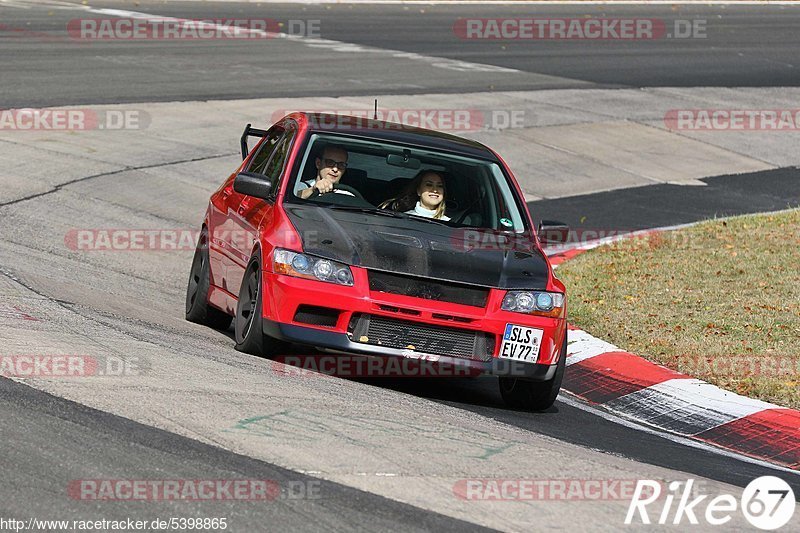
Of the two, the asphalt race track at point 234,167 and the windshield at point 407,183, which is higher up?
the windshield at point 407,183

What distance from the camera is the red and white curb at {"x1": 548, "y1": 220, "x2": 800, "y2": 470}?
324 inches

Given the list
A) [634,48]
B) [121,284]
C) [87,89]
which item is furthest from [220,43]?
[121,284]

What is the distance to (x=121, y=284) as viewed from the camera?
37.6ft

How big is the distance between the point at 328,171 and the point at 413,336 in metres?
1.64

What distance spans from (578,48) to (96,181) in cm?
1742

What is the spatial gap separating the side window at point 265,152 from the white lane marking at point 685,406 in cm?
295

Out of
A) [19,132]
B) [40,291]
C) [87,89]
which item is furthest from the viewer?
[87,89]

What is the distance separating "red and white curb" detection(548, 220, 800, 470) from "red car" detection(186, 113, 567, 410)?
778 mm

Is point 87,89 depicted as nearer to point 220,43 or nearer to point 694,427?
point 220,43

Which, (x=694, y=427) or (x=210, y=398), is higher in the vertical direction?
(x=210, y=398)

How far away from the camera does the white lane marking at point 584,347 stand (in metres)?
10.2

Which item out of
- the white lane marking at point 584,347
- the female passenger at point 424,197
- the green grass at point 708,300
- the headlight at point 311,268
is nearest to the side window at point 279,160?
the female passenger at point 424,197

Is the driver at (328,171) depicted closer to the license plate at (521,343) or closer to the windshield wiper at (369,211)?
the windshield wiper at (369,211)

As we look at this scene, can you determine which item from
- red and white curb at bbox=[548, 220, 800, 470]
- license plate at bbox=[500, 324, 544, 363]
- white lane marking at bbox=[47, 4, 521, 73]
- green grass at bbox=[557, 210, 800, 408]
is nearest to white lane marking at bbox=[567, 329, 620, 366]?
red and white curb at bbox=[548, 220, 800, 470]
